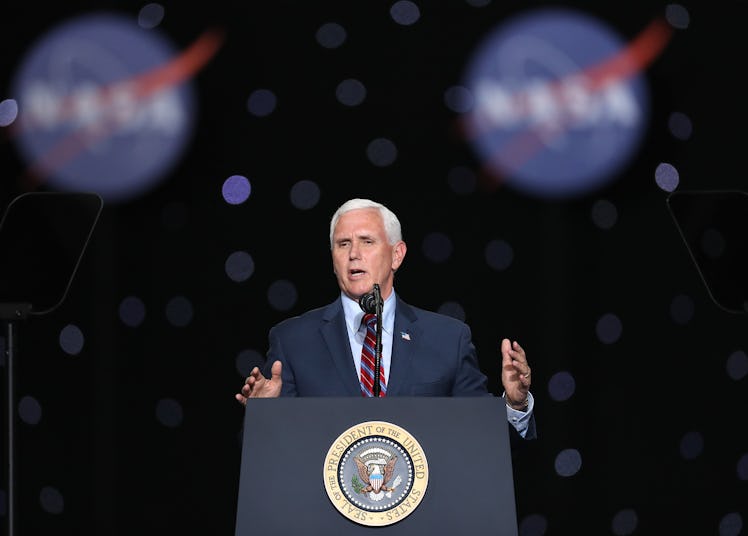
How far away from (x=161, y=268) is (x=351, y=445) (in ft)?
7.24

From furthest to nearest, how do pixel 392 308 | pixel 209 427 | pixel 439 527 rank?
pixel 209 427
pixel 392 308
pixel 439 527

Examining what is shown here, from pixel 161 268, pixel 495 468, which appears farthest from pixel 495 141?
pixel 495 468

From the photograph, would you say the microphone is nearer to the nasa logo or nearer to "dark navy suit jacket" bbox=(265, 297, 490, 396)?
"dark navy suit jacket" bbox=(265, 297, 490, 396)

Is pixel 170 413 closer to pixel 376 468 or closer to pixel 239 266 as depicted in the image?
pixel 239 266

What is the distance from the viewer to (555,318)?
3797 mm

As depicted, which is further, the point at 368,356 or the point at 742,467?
the point at 742,467

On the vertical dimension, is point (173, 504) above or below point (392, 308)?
below


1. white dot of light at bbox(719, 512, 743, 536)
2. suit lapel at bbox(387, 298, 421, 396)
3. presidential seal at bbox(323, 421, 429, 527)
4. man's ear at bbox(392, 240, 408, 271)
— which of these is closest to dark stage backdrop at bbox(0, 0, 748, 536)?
white dot of light at bbox(719, 512, 743, 536)

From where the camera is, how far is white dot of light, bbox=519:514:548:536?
12.5 ft

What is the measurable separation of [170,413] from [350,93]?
1.47m

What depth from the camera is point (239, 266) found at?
3787 mm

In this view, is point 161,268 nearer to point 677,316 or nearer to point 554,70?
point 554,70

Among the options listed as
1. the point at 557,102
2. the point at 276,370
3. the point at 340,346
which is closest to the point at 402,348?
the point at 340,346

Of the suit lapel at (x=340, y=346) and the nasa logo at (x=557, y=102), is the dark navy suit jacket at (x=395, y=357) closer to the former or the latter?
the suit lapel at (x=340, y=346)
